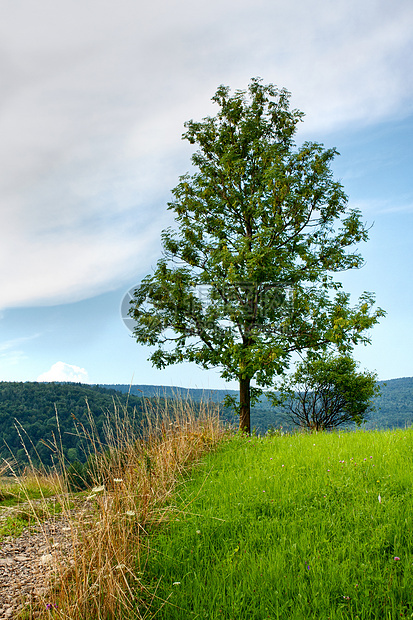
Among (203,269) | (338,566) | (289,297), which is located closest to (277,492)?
(338,566)

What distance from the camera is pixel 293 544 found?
10.9 ft

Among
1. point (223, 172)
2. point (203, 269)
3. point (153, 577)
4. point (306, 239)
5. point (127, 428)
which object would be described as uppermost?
point (223, 172)

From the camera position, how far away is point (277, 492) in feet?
15.0

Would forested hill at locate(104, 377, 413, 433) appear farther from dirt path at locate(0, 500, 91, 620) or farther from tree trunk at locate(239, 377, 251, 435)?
dirt path at locate(0, 500, 91, 620)

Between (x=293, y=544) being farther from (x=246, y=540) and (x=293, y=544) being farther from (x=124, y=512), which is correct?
(x=124, y=512)

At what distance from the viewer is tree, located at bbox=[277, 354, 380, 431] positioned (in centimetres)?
1717

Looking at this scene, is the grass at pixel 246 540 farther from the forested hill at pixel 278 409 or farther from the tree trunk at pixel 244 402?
the tree trunk at pixel 244 402

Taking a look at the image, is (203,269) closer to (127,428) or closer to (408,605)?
(127,428)

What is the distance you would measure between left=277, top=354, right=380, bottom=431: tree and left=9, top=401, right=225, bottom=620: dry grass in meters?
9.94

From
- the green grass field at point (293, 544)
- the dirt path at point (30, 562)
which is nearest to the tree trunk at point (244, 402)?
the green grass field at point (293, 544)

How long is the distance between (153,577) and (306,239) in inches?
389

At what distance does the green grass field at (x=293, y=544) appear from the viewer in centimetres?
276

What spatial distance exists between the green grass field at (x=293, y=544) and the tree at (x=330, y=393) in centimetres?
1189

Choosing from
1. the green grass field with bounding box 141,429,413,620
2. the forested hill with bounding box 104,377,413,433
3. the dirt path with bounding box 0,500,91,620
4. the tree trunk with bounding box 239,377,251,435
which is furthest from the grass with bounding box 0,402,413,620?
the tree trunk with bounding box 239,377,251,435
